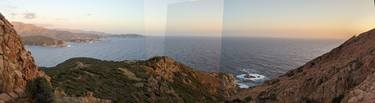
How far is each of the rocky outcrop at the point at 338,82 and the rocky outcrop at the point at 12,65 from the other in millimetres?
9174

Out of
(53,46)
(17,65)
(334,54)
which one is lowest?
(53,46)

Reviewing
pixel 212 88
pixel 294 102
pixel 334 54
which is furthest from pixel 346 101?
pixel 212 88

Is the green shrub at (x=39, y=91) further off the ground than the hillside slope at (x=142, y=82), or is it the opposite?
the green shrub at (x=39, y=91)

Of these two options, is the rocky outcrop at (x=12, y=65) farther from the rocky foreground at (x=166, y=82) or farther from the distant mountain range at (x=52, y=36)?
the distant mountain range at (x=52, y=36)

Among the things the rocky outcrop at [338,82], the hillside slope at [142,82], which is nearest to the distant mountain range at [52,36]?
the hillside slope at [142,82]

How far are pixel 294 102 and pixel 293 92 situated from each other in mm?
432

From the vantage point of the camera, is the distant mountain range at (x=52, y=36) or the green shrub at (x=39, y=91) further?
the distant mountain range at (x=52, y=36)

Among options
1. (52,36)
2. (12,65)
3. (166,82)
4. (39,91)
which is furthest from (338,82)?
(52,36)

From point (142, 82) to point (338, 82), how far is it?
23151mm

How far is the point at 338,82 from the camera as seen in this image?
939 cm

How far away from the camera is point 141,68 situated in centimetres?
3588

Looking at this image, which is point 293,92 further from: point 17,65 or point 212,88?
point 212,88

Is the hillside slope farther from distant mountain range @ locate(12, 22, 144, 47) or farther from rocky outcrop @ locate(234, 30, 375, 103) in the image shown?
distant mountain range @ locate(12, 22, 144, 47)

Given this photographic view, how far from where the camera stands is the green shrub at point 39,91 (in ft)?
55.1
